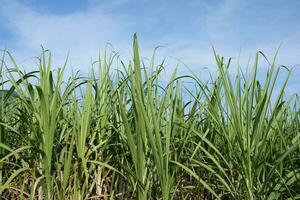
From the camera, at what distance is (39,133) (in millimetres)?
1671

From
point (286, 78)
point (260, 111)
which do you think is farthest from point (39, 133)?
point (286, 78)

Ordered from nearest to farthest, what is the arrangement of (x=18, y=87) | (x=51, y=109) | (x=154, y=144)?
(x=154, y=144) < (x=51, y=109) < (x=18, y=87)

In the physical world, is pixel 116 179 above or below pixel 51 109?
below

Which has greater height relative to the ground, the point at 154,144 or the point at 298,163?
the point at 154,144

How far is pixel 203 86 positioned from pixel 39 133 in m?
0.75

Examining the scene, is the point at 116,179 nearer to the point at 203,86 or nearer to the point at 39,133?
the point at 39,133

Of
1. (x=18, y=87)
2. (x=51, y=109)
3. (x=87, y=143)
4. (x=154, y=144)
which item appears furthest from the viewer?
(x=87, y=143)

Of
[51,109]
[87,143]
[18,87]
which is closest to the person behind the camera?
[51,109]

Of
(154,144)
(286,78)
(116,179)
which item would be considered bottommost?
(116,179)

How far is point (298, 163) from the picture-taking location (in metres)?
1.90

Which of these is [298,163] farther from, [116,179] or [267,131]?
[116,179]

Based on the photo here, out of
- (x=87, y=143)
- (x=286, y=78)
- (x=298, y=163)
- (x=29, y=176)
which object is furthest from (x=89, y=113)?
(x=298, y=163)

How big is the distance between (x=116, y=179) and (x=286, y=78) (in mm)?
904

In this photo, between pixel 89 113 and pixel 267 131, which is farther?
pixel 89 113
